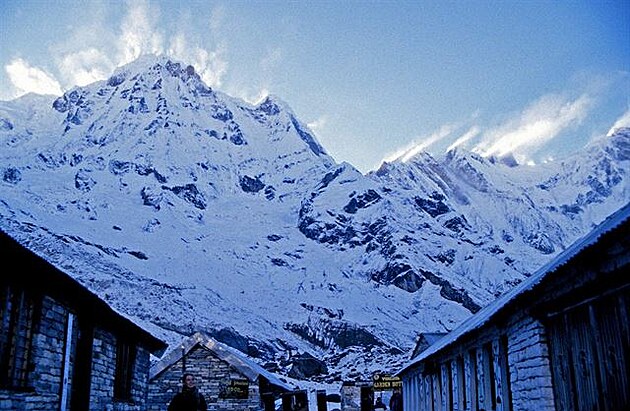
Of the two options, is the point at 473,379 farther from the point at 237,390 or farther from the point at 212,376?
the point at 212,376

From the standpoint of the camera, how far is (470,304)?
111 m

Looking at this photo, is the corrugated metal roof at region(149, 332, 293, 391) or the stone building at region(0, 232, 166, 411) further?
the corrugated metal roof at region(149, 332, 293, 391)

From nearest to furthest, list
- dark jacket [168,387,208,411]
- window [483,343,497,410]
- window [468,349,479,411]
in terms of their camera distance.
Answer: dark jacket [168,387,208,411] → window [483,343,497,410] → window [468,349,479,411]

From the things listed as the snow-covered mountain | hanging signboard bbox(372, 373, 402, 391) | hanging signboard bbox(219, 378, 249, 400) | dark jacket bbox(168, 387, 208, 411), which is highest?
the snow-covered mountain

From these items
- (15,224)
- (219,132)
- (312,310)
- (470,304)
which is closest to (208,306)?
(312,310)

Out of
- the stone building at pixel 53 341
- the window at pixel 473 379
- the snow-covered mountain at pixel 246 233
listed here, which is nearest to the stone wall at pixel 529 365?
the window at pixel 473 379

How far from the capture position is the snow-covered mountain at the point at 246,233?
289ft

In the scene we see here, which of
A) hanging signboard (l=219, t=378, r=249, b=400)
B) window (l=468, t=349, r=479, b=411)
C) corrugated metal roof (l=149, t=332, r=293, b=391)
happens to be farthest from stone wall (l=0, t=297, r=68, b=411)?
hanging signboard (l=219, t=378, r=249, b=400)

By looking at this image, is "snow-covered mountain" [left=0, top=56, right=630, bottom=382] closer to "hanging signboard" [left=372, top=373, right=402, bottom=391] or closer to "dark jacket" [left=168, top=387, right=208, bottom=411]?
"hanging signboard" [left=372, top=373, right=402, bottom=391]

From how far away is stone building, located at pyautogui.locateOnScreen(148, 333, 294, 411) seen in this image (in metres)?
20.5

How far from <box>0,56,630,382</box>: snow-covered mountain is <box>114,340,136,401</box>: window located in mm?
46081

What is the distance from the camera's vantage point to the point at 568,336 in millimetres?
7902

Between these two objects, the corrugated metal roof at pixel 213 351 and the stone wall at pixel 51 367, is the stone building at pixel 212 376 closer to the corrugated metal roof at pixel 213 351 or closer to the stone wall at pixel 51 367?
the corrugated metal roof at pixel 213 351

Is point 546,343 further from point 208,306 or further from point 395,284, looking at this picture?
point 395,284
